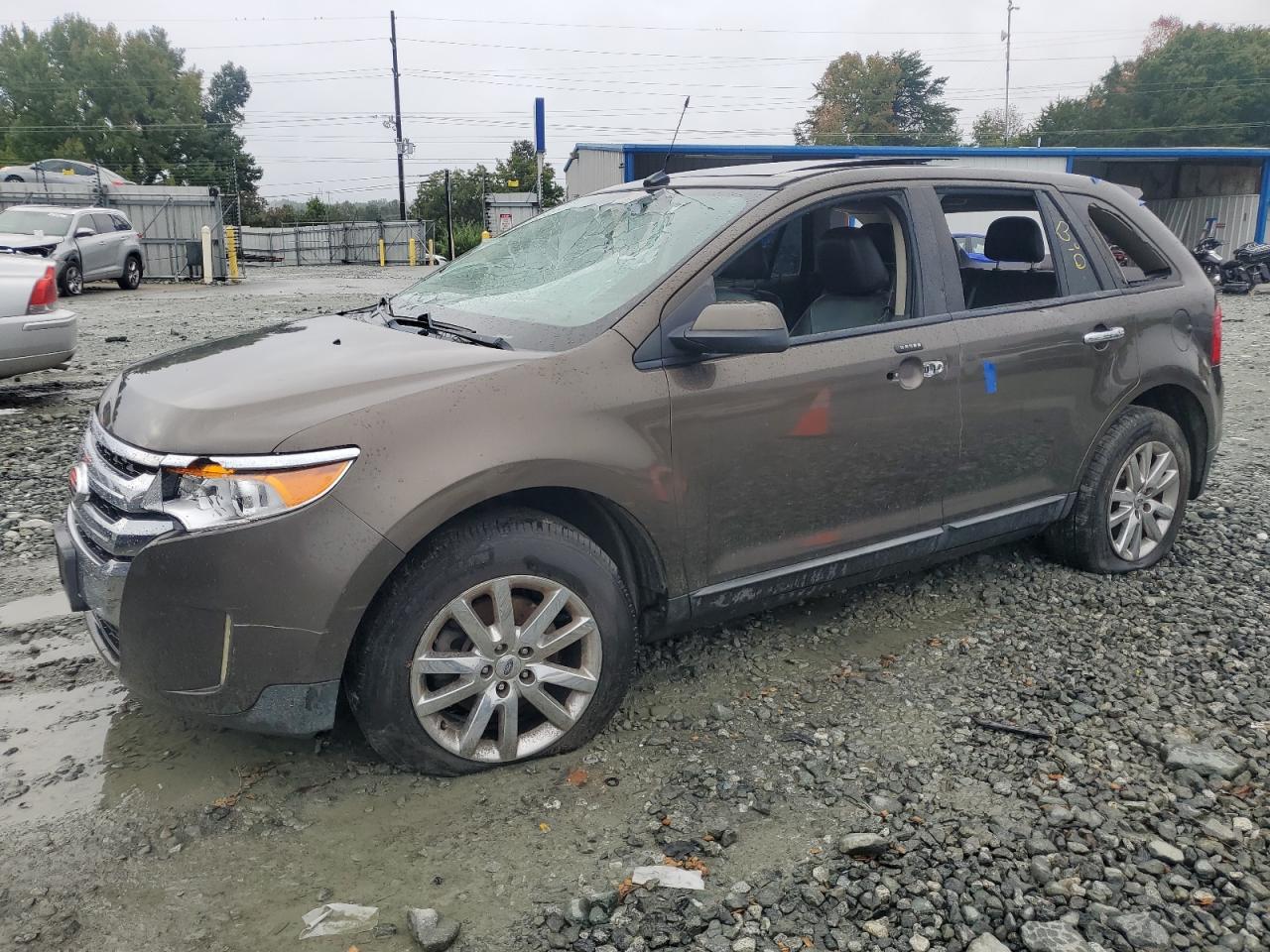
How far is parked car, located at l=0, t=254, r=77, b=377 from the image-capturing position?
7848mm

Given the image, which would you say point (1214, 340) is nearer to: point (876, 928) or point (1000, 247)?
point (1000, 247)

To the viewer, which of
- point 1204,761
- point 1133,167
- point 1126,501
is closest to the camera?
point 1204,761

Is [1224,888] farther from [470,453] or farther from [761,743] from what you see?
[470,453]

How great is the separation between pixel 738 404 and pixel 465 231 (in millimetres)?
44878

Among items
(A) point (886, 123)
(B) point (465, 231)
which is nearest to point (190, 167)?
(B) point (465, 231)

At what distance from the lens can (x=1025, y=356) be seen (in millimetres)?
3971

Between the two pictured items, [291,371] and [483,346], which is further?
[483,346]

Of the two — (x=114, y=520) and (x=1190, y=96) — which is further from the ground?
(x=1190, y=96)

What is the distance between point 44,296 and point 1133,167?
33427 mm

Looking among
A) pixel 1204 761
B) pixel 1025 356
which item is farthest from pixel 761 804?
pixel 1025 356

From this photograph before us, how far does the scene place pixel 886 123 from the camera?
270 feet

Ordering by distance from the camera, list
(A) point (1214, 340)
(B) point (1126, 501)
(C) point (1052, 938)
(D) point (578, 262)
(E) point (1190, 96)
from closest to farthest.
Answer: (C) point (1052, 938), (D) point (578, 262), (B) point (1126, 501), (A) point (1214, 340), (E) point (1190, 96)

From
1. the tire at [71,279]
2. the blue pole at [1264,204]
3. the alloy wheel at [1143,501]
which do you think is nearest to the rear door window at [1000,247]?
the alloy wheel at [1143,501]

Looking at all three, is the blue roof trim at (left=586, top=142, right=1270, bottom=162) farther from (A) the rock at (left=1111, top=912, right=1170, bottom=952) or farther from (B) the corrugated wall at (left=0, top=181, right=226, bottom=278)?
(A) the rock at (left=1111, top=912, right=1170, bottom=952)
